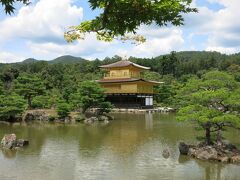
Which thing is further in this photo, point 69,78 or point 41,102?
point 69,78

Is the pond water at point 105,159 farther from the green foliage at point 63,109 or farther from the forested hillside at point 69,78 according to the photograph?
the forested hillside at point 69,78

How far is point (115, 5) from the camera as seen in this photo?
11.1 feet

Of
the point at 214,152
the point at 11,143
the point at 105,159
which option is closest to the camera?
the point at 214,152

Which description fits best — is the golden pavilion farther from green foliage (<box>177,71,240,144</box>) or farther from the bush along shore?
the bush along shore

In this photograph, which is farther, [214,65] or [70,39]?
[214,65]

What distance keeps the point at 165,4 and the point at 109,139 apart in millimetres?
14299

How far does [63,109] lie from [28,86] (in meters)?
6.27

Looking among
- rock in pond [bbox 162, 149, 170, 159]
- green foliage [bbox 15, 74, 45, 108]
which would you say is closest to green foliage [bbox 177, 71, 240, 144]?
rock in pond [bbox 162, 149, 170, 159]

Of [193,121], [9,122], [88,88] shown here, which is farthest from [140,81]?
[193,121]

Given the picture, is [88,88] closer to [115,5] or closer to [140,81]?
[140,81]

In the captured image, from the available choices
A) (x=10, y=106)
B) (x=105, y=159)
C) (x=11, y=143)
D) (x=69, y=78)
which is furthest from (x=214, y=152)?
(x=69, y=78)

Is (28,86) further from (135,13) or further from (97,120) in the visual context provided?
(135,13)

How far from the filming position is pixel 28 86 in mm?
29812

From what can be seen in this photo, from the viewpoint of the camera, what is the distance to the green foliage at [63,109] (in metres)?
24.7
